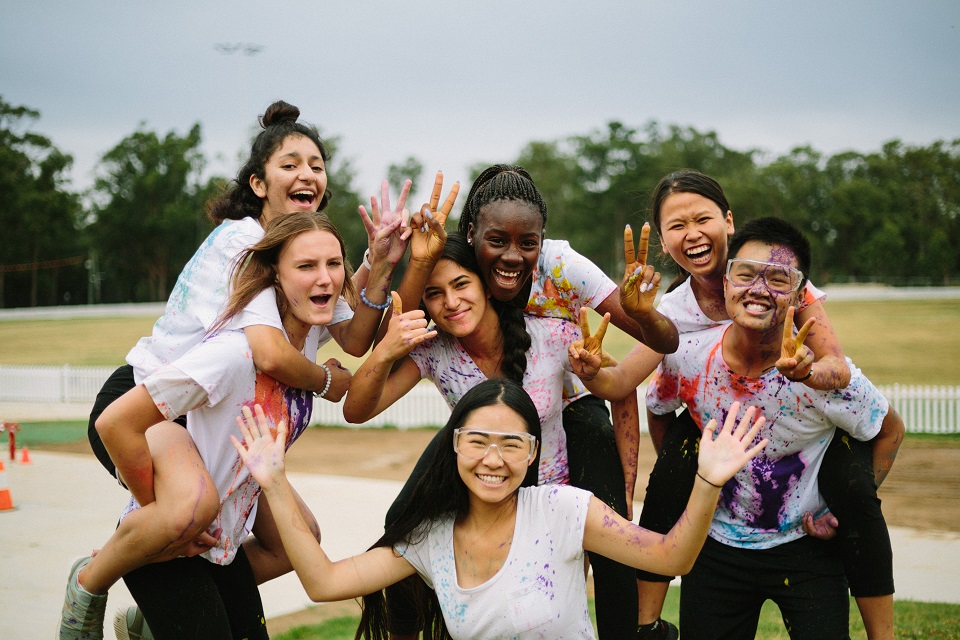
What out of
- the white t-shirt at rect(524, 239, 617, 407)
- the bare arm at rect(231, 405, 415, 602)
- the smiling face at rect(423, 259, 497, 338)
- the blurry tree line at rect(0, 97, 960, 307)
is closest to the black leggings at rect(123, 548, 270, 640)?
the bare arm at rect(231, 405, 415, 602)

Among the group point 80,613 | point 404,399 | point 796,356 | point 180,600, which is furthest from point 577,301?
point 404,399

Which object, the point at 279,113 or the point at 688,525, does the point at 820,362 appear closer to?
the point at 688,525

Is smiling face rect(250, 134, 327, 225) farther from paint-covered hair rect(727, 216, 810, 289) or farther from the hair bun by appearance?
paint-covered hair rect(727, 216, 810, 289)

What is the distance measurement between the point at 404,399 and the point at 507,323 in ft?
44.2

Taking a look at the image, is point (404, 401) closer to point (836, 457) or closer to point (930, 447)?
point (930, 447)

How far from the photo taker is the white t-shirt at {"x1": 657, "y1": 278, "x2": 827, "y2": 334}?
3855mm

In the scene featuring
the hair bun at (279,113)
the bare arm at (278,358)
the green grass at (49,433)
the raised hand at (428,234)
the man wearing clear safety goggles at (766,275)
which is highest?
the hair bun at (279,113)

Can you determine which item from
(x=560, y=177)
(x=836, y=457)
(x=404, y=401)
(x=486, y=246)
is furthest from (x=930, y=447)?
(x=560, y=177)

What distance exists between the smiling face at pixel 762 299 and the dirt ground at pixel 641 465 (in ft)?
14.1

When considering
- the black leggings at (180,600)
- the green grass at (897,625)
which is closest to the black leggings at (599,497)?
the black leggings at (180,600)

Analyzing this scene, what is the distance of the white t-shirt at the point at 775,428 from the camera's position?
11.7ft

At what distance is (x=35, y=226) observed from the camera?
61.9 meters

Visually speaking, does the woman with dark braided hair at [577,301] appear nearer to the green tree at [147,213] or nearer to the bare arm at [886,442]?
the bare arm at [886,442]

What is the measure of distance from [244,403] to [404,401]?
1387 cm
